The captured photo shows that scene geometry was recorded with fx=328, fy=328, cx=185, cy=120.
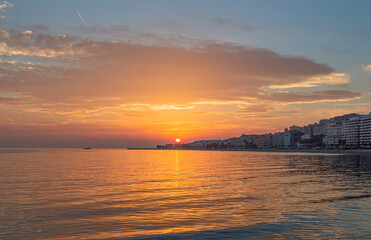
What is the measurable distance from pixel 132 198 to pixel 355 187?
63.4 feet

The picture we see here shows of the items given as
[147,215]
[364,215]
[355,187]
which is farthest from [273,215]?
[355,187]

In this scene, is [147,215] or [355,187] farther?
[355,187]

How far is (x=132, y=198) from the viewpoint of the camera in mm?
23656

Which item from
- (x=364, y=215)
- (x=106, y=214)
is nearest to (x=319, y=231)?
(x=364, y=215)

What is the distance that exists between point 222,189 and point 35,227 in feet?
53.4

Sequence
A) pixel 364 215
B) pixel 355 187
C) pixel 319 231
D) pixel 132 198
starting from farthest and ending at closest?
pixel 355 187 < pixel 132 198 < pixel 364 215 < pixel 319 231

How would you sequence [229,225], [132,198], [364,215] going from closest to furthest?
[229,225]
[364,215]
[132,198]

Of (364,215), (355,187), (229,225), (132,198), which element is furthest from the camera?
(355,187)

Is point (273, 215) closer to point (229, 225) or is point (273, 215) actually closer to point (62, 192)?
point (229, 225)

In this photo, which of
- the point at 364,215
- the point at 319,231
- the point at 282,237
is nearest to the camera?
the point at 282,237

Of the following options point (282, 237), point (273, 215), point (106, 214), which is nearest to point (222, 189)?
point (273, 215)

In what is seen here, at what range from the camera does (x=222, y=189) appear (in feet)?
91.9

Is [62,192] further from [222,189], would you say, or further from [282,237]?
[282,237]

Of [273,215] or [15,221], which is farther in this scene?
[273,215]
